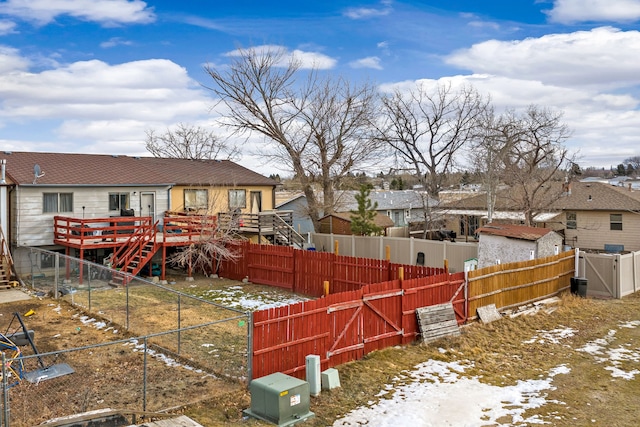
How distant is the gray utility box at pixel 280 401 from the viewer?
860 cm

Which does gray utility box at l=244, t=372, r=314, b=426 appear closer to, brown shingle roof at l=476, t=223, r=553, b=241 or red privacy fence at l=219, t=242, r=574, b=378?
red privacy fence at l=219, t=242, r=574, b=378

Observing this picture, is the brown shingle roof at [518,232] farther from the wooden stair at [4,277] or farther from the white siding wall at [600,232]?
the wooden stair at [4,277]

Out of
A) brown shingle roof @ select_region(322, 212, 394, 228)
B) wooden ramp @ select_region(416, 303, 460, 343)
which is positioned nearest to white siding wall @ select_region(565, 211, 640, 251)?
brown shingle roof @ select_region(322, 212, 394, 228)

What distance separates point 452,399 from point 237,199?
23065mm

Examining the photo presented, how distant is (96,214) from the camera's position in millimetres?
24953

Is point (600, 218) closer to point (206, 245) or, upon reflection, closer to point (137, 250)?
point (206, 245)

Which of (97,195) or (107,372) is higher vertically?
(97,195)

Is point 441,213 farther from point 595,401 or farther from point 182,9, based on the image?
point 595,401

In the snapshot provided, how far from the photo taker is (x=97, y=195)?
25.0 m

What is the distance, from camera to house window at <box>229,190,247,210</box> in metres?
31.0

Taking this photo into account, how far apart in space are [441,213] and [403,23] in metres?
19.0

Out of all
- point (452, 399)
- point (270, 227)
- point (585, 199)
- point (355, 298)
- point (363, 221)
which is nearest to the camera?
point (452, 399)

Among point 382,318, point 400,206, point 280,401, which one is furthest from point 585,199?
point 280,401

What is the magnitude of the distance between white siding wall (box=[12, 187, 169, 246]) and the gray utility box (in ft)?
60.1
